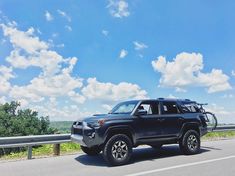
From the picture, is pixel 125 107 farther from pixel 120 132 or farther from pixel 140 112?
pixel 120 132

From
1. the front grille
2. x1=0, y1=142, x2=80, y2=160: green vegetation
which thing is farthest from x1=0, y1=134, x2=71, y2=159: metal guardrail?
the front grille

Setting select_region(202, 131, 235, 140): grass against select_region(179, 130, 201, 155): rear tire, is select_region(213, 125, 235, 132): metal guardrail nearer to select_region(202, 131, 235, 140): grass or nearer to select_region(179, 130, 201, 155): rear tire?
select_region(202, 131, 235, 140): grass

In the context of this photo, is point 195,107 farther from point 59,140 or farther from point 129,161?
point 59,140

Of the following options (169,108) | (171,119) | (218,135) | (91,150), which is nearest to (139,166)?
(91,150)

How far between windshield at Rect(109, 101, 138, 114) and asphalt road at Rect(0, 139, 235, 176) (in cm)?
149

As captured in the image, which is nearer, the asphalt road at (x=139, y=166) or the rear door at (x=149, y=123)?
the asphalt road at (x=139, y=166)

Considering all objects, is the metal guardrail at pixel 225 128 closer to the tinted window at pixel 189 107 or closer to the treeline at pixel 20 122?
the tinted window at pixel 189 107

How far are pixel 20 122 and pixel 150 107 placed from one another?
54104 mm

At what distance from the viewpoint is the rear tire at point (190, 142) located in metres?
10.8

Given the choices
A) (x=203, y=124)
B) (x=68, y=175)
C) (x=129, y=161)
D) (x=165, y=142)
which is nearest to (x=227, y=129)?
(x=203, y=124)

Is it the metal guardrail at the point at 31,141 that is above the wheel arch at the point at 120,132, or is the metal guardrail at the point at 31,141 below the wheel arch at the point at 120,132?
below

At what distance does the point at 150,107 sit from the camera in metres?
10.5

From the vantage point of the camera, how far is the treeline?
58.7m

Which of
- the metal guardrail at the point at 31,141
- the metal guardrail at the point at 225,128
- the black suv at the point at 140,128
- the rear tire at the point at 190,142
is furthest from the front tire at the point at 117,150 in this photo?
the metal guardrail at the point at 225,128
